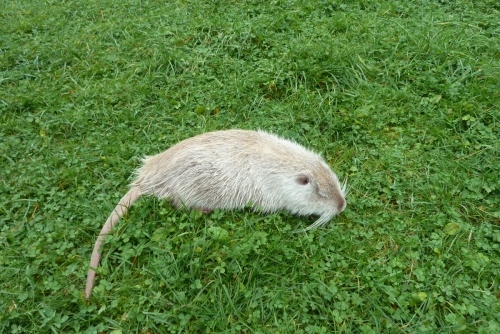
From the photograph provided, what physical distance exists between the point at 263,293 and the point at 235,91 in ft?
7.21

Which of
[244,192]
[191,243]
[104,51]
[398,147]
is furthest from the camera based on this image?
[104,51]

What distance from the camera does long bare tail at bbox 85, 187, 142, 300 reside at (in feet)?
9.40

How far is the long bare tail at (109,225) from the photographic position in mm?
2865

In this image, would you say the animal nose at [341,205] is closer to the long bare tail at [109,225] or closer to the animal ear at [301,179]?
the animal ear at [301,179]

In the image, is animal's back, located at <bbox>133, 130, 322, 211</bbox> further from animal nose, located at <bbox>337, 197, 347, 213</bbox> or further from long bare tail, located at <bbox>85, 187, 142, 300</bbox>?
animal nose, located at <bbox>337, 197, 347, 213</bbox>

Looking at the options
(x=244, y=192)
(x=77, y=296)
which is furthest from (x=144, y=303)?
(x=244, y=192)

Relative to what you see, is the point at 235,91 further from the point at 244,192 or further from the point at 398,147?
the point at 398,147

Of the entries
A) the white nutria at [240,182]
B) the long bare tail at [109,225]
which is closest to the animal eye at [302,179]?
the white nutria at [240,182]

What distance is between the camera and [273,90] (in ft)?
14.1

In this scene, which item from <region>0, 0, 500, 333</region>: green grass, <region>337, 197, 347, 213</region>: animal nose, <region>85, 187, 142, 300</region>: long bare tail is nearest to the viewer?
<region>0, 0, 500, 333</region>: green grass

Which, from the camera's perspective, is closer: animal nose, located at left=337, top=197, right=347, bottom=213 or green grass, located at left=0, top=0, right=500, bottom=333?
green grass, located at left=0, top=0, right=500, bottom=333

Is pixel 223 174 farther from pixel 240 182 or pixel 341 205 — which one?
pixel 341 205

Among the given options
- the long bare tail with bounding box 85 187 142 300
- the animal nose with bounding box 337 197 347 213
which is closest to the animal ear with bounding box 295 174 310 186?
the animal nose with bounding box 337 197 347 213

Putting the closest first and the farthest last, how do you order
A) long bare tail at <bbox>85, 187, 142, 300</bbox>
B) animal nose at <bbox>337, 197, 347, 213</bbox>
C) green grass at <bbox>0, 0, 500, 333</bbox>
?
green grass at <bbox>0, 0, 500, 333</bbox>
long bare tail at <bbox>85, 187, 142, 300</bbox>
animal nose at <bbox>337, 197, 347, 213</bbox>
